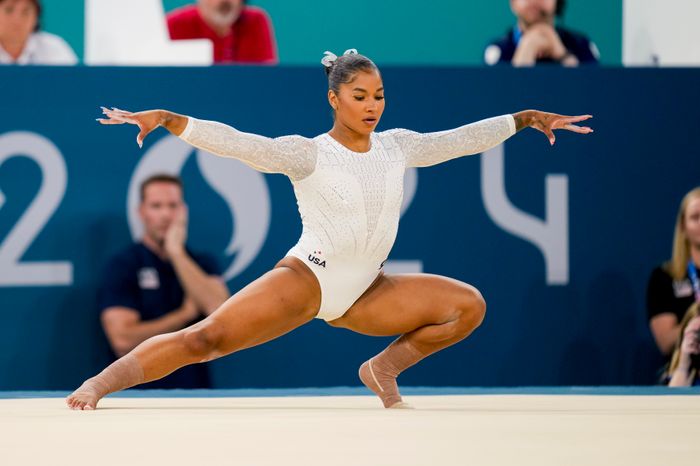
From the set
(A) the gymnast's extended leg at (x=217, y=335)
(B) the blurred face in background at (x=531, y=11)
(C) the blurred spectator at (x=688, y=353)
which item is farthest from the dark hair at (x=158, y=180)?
(C) the blurred spectator at (x=688, y=353)

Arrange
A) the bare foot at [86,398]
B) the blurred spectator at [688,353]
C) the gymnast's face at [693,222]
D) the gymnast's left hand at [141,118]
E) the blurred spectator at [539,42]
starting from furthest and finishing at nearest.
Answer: the blurred spectator at [539,42], the gymnast's face at [693,222], the blurred spectator at [688,353], the bare foot at [86,398], the gymnast's left hand at [141,118]

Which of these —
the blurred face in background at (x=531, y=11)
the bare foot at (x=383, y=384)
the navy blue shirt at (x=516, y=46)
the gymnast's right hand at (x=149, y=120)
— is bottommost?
the bare foot at (x=383, y=384)

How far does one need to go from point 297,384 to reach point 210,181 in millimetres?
1157

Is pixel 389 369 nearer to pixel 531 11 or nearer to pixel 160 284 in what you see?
pixel 160 284

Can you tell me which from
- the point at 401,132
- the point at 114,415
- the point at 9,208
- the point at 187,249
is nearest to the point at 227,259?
the point at 187,249

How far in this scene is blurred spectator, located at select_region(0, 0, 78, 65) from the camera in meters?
6.86

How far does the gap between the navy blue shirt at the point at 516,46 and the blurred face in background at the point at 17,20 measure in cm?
266

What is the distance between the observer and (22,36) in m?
6.89

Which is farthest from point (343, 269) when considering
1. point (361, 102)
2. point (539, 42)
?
point (539, 42)

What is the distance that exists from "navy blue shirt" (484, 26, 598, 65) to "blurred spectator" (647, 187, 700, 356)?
1.28 m

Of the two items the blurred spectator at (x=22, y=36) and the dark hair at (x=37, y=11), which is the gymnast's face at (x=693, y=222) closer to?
the blurred spectator at (x=22, y=36)

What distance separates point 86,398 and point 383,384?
1082mm

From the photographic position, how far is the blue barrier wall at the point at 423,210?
20.3 ft

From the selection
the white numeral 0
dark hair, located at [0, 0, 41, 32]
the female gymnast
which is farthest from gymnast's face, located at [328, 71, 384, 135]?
dark hair, located at [0, 0, 41, 32]
